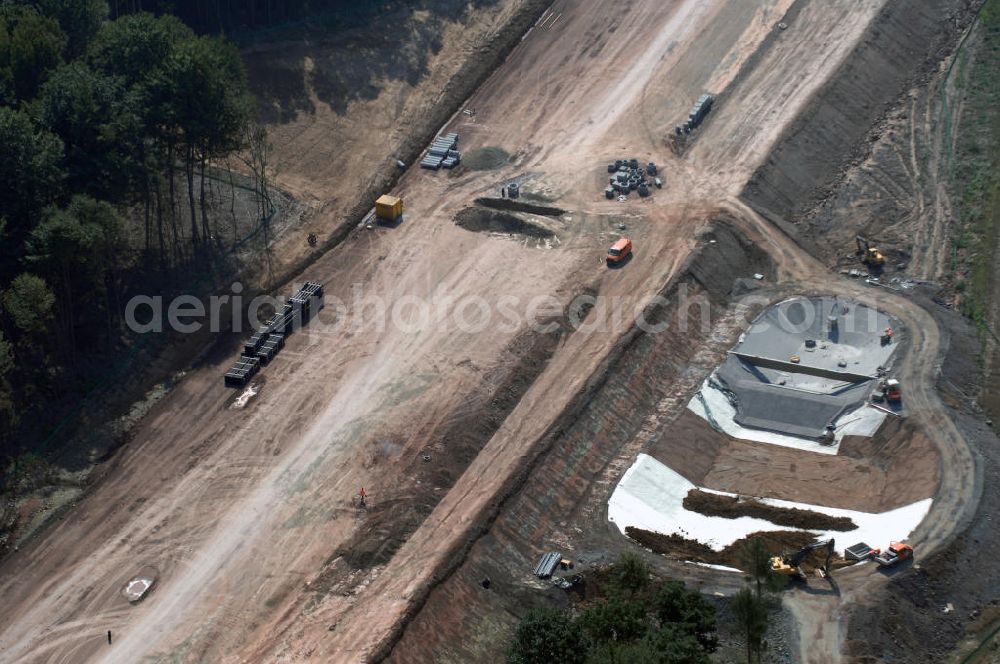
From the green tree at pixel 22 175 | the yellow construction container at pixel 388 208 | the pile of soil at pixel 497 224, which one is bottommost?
the green tree at pixel 22 175

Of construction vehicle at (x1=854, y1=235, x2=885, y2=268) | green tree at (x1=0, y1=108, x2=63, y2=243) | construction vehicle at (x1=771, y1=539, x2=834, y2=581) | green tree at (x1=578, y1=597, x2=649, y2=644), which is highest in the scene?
construction vehicle at (x1=854, y1=235, x2=885, y2=268)

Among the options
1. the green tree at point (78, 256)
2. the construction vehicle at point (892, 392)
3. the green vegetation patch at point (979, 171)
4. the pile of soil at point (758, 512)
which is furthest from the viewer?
the green vegetation patch at point (979, 171)

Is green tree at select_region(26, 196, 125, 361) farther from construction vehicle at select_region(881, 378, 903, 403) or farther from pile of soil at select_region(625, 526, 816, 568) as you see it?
construction vehicle at select_region(881, 378, 903, 403)

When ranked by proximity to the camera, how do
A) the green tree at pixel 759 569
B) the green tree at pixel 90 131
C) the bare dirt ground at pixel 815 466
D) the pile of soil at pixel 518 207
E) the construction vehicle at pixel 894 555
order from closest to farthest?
the green tree at pixel 759 569 < the construction vehicle at pixel 894 555 < the bare dirt ground at pixel 815 466 < the green tree at pixel 90 131 < the pile of soil at pixel 518 207

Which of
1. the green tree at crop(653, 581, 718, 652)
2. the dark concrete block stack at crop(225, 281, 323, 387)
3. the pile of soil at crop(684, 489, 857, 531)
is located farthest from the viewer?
the dark concrete block stack at crop(225, 281, 323, 387)

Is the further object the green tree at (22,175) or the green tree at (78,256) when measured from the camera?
the green tree at (22,175)

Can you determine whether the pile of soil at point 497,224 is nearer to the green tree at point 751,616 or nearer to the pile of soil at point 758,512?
the pile of soil at point 758,512

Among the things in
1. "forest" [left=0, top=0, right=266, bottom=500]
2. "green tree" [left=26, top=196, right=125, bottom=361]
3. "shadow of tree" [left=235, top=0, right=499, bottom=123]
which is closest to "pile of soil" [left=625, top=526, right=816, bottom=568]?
"forest" [left=0, top=0, right=266, bottom=500]

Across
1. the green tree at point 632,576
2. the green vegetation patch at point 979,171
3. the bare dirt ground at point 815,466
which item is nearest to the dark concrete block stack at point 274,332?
the bare dirt ground at point 815,466
